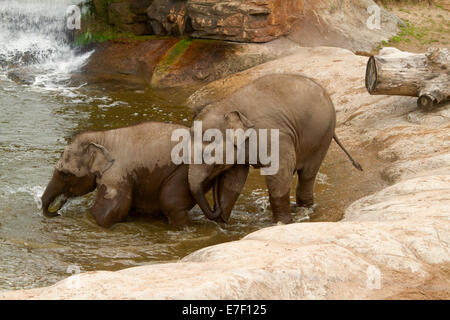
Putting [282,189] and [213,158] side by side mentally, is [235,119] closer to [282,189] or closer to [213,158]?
[213,158]

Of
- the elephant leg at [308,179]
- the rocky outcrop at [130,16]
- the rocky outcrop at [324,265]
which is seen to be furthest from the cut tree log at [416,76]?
the rocky outcrop at [130,16]

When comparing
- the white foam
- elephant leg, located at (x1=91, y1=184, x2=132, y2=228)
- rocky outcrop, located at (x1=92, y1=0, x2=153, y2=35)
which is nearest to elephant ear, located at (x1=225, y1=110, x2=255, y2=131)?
elephant leg, located at (x1=91, y1=184, x2=132, y2=228)

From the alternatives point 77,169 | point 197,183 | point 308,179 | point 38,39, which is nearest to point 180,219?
point 197,183

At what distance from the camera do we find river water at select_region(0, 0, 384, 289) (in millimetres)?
6762

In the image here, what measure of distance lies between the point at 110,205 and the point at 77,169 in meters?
0.56

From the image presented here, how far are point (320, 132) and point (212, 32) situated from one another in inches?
259

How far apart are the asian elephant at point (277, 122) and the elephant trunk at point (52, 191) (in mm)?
1534

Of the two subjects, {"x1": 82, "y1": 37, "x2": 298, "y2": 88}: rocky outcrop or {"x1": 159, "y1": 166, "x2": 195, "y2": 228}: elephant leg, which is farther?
{"x1": 82, "y1": 37, "x2": 298, "y2": 88}: rocky outcrop

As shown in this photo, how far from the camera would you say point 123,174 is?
7520 mm

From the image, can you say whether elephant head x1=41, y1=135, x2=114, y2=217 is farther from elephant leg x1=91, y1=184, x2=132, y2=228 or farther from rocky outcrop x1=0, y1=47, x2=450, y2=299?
rocky outcrop x1=0, y1=47, x2=450, y2=299

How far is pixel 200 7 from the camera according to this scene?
537 inches

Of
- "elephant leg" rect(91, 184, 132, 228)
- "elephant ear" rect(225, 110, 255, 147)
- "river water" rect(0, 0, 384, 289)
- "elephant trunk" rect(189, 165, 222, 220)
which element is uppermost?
"elephant ear" rect(225, 110, 255, 147)

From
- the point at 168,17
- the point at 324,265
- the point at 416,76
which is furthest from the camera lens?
the point at 168,17

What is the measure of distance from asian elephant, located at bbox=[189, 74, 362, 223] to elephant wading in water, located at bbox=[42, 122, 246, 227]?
35cm
